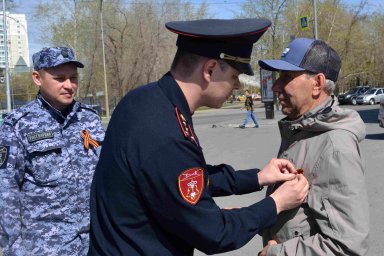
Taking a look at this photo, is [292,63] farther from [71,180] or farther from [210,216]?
[71,180]

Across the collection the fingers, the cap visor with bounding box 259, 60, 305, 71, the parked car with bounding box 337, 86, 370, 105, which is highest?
the cap visor with bounding box 259, 60, 305, 71

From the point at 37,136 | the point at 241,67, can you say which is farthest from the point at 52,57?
the point at 241,67

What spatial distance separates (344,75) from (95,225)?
52744mm

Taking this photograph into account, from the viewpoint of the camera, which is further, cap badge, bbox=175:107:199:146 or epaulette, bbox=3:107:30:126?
epaulette, bbox=3:107:30:126

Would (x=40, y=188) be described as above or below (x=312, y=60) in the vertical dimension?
below

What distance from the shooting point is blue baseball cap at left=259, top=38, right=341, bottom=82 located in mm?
2180

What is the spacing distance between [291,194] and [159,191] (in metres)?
0.59

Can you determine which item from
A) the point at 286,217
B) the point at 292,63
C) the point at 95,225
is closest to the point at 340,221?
the point at 286,217

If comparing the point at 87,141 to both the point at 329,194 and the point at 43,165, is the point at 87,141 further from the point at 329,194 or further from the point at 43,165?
the point at 329,194

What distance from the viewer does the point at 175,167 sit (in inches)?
59.1

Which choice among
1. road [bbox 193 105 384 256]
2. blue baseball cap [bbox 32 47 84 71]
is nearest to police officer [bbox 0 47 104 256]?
blue baseball cap [bbox 32 47 84 71]

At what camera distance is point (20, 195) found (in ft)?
8.88

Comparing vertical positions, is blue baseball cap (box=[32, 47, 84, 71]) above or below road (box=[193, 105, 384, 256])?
above

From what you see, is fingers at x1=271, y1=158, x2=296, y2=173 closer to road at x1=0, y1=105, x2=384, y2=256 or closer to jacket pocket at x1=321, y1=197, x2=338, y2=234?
jacket pocket at x1=321, y1=197, x2=338, y2=234
